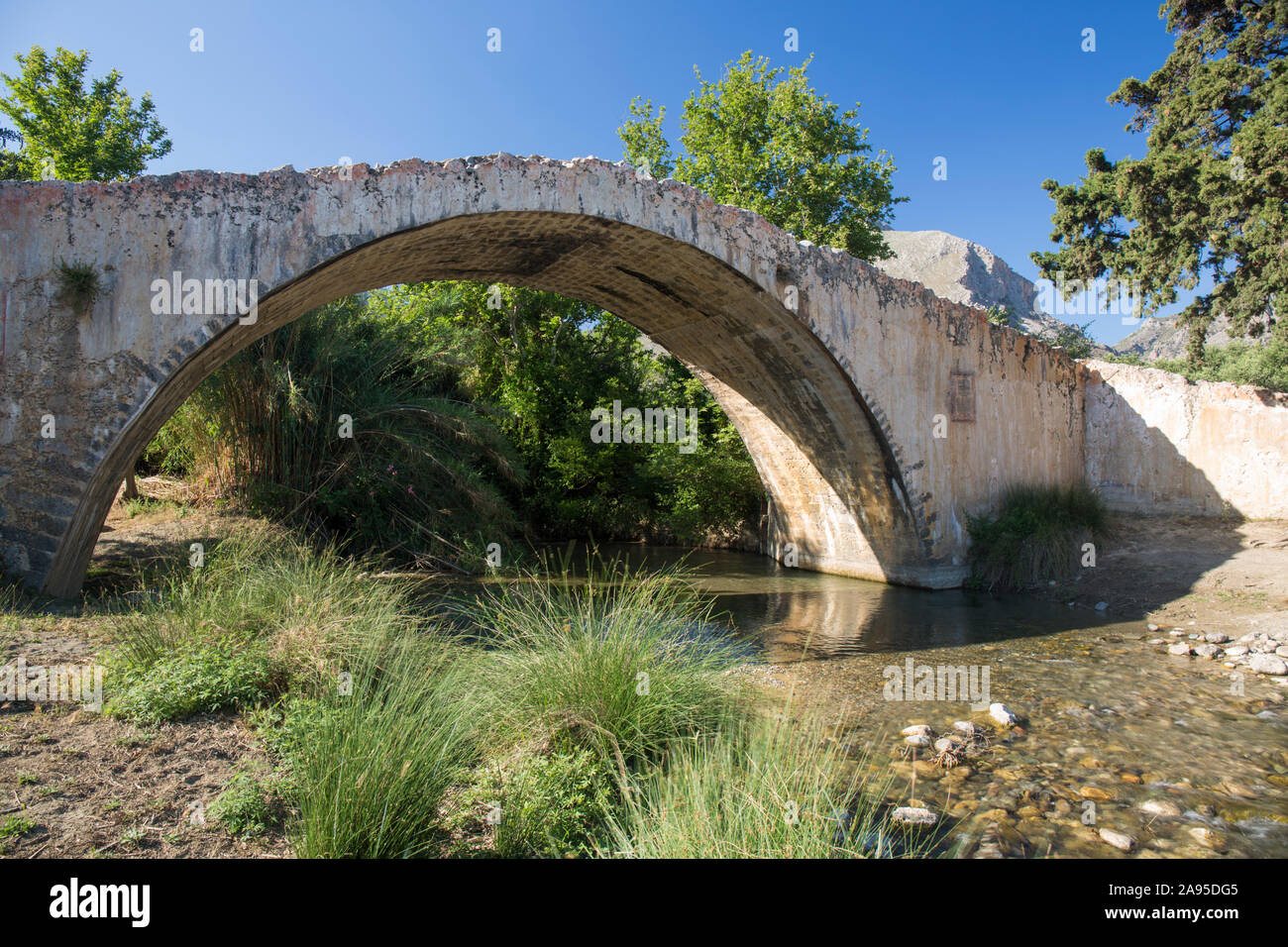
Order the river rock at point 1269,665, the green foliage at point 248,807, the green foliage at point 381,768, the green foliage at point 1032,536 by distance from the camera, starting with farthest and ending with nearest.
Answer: the green foliage at point 1032,536 < the river rock at point 1269,665 < the green foliage at point 248,807 < the green foliage at point 381,768

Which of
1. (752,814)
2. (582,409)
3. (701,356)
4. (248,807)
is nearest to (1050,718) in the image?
(752,814)

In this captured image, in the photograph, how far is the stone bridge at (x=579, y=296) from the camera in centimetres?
534

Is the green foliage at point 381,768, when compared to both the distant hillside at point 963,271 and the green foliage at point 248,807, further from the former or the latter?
the distant hillside at point 963,271

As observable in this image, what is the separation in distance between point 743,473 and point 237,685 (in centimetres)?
1156

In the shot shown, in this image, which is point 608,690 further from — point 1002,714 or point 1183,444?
point 1183,444

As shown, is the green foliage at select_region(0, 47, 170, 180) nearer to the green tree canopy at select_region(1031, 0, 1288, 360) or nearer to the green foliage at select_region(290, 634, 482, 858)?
the green foliage at select_region(290, 634, 482, 858)

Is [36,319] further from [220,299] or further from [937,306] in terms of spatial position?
[937,306]

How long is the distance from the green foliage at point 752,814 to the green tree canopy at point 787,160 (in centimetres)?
1680

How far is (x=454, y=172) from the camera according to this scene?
6.61 meters

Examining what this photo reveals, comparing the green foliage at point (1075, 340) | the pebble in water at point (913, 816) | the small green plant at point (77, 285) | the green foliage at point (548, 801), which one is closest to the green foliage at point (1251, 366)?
the green foliage at point (1075, 340)

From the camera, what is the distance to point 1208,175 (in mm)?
11688

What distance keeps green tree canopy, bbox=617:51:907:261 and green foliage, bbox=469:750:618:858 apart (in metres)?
16.7

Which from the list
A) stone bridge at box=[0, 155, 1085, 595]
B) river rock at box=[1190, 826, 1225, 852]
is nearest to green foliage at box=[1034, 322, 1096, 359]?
stone bridge at box=[0, 155, 1085, 595]

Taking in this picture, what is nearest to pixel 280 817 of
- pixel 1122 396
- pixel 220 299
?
pixel 220 299
